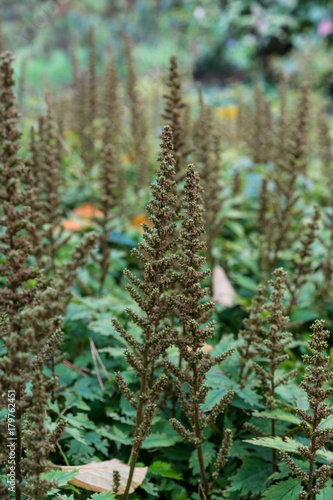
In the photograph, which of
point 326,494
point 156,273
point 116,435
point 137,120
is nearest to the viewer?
point 156,273

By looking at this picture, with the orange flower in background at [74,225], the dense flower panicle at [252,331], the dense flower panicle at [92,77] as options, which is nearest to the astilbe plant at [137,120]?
the dense flower panicle at [92,77]

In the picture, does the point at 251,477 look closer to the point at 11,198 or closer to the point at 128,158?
the point at 11,198

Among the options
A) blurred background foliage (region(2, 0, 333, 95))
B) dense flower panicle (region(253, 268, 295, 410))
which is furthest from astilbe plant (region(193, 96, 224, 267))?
blurred background foliage (region(2, 0, 333, 95))

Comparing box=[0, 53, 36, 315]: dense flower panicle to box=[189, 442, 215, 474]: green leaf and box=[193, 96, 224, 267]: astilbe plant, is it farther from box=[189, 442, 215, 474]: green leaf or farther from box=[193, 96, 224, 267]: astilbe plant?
box=[193, 96, 224, 267]: astilbe plant

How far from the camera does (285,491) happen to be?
1.77 meters

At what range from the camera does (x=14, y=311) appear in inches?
55.4

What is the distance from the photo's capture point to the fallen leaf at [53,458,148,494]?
1.90 metres

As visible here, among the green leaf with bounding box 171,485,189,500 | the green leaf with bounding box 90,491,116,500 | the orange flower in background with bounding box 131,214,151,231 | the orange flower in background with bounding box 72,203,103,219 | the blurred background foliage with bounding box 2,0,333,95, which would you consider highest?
the blurred background foliage with bounding box 2,0,333,95

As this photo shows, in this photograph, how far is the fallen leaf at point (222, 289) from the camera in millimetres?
3469

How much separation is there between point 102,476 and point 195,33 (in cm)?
1760

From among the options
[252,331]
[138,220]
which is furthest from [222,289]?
[252,331]

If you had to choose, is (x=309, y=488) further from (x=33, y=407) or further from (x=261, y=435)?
(x=33, y=407)

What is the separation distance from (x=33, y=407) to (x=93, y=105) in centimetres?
413

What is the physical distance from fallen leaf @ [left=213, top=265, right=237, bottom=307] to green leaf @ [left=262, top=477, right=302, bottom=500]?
1.64 metres
